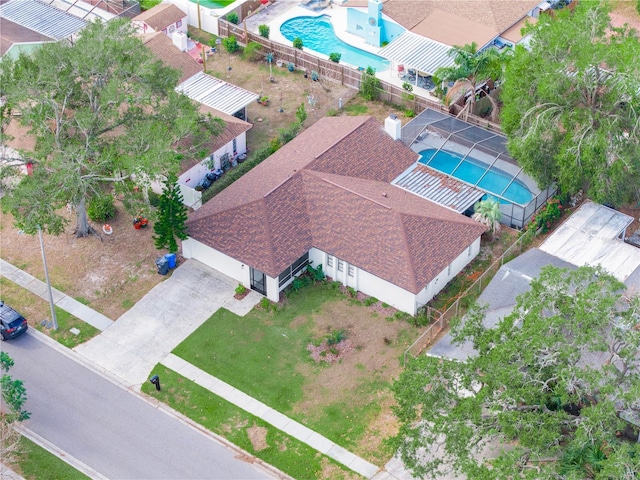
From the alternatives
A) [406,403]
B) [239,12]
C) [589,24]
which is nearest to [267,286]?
[406,403]

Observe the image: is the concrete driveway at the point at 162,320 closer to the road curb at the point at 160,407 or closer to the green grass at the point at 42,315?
the road curb at the point at 160,407

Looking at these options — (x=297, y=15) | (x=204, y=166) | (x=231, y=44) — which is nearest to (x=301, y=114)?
(x=204, y=166)

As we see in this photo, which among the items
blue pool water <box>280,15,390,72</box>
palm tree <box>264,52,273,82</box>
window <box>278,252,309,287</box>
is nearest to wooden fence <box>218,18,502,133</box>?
palm tree <box>264,52,273,82</box>

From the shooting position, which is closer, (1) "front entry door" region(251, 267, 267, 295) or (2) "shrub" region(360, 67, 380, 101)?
(1) "front entry door" region(251, 267, 267, 295)

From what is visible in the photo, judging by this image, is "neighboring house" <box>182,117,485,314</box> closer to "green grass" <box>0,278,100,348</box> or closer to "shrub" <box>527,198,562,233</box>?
"shrub" <box>527,198,562,233</box>

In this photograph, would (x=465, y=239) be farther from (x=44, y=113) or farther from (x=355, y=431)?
(x=44, y=113)

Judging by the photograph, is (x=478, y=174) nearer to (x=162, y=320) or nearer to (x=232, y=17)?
(x=162, y=320)
